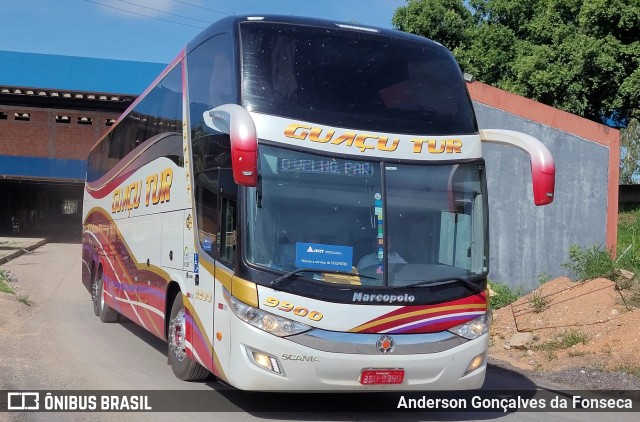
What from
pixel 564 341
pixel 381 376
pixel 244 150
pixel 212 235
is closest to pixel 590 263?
pixel 564 341

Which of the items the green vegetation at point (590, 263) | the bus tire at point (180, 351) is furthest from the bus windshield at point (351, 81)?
the green vegetation at point (590, 263)

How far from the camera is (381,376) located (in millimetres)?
6711

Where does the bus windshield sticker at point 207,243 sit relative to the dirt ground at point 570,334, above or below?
above

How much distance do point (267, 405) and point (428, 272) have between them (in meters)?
2.22

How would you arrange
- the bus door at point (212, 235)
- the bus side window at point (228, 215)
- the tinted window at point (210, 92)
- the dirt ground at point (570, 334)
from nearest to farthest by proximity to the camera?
the bus side window at point (228, 215)
the bus door at point (212, 235)
the tinted window at point (210, 92)
the dirt ground at point (570, 334)

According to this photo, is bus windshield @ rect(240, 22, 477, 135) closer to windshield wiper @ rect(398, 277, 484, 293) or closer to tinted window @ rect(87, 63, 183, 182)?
windshield wiper @ rect(398, 277, 484, 293)

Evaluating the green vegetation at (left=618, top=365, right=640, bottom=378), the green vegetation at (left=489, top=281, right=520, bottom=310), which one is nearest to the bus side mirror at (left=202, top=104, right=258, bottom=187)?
the green vegetation at (left=618, top=365, right=640, bottom=378)

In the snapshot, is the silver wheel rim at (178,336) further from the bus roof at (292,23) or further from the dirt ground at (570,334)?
the dirt ground at (570,334)

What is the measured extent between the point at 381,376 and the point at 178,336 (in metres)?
3.03

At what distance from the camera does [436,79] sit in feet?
25.7

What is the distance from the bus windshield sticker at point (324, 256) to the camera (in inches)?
262

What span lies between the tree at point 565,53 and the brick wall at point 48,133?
Answer: 1948 centimetres

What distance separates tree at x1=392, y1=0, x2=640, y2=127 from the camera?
69.9ft

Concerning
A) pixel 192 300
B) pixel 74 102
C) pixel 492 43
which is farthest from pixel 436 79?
pixel 74 102
